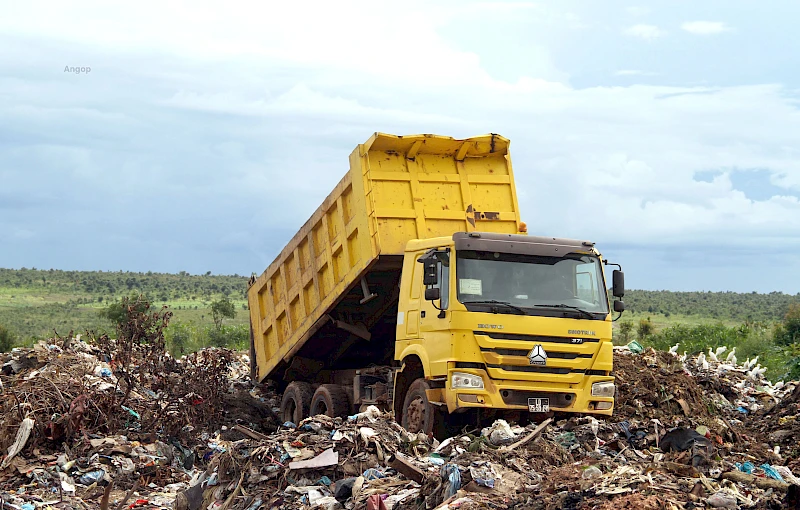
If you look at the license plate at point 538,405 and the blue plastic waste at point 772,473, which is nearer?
the blue plastic waste at point 772,473

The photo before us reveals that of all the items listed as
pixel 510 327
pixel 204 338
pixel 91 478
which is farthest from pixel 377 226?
pixel 204 338

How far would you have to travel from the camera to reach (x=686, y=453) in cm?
887

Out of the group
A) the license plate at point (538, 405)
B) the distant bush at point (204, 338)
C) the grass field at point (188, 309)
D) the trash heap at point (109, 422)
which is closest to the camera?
the license plate at point (538, 405)

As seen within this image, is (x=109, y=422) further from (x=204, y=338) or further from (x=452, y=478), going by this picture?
(x=204, y=338)

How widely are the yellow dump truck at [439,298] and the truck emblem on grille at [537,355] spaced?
0.03ft

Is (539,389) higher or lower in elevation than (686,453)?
higher

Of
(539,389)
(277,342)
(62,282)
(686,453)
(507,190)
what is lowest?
(686,453)

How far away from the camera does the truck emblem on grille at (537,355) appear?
391 inches

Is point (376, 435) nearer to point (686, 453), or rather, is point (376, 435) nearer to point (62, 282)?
point (686, 453)

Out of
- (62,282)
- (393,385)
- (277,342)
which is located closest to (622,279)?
(393,385)

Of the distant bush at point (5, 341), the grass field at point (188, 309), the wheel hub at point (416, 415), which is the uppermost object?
the grass field at point (188, 309)

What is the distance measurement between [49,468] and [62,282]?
5645cm

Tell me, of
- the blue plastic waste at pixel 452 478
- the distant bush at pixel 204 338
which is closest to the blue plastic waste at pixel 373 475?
the blue plastic waste at pixel 452 478

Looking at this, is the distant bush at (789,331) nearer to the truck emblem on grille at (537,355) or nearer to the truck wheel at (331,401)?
the truck wheel at (331,401)
